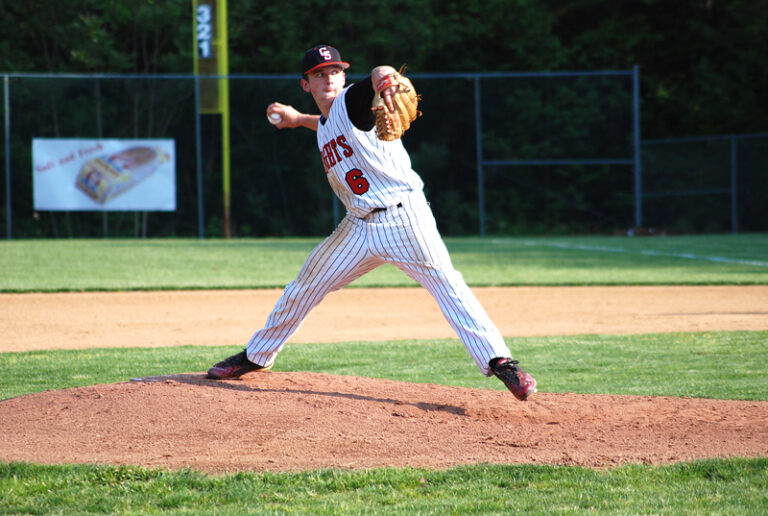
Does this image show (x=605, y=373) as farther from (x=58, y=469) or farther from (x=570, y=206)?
(x=570, y=206)

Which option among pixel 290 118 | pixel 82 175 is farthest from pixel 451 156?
pixel 290 118

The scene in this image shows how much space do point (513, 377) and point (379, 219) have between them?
0.92m

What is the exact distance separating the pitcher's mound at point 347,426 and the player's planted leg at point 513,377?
0.16 meters

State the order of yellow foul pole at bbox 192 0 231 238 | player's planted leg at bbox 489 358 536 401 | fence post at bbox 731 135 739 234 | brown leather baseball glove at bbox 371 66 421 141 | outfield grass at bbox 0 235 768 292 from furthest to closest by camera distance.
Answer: fence post at bbox 731 135 739 234 < yellow foul pole at bbox 192 0 231 238 < outfield grass at bbox 0 235 768 292 < player's planted leg at bbox 489 358 536 401 < brown leather baseball glove at bbox 371 66 421 141

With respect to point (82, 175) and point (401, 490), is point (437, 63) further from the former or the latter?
point (401, 490)

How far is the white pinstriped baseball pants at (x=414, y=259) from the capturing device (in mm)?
3941

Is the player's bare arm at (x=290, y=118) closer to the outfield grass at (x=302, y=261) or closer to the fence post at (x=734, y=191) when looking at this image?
the outfield grass at (x=302, y=261)

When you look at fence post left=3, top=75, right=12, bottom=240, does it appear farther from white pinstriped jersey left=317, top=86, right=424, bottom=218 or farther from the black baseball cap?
white pinstriped jersey left=317, top=86, right=424, bottom=218

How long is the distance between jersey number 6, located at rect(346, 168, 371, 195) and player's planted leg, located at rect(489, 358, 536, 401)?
966 mm

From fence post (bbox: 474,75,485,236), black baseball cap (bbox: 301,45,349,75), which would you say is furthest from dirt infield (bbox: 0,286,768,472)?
fence post (bbox: 474,75,485,236)

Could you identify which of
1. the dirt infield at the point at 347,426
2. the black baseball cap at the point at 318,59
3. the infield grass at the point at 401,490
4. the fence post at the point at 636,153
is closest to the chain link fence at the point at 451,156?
the fence post at the point at 636,153

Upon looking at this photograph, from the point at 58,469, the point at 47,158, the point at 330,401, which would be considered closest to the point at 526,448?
the point at 330,401

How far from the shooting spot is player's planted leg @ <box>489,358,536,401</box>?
153 inches

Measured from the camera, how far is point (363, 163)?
3904 mm
